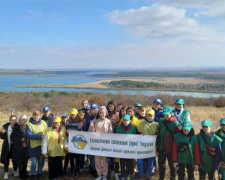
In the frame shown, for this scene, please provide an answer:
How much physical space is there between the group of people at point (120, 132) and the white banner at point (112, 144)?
0.12m

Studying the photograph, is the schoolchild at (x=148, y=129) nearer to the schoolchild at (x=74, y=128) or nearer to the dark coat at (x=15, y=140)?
the schoolchild at (x=74, y=128)

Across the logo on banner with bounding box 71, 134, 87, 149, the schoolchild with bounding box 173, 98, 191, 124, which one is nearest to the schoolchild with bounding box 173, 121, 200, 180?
the schoolchild with bounding box 173, 98, 191, 124

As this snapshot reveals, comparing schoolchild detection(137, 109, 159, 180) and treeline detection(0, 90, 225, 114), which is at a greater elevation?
schoolchild detection(137, 109, 159, 180)

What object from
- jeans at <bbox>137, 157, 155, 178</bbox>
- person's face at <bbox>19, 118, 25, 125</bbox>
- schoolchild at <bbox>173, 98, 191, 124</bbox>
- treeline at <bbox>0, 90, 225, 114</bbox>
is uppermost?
schoolchild at <bbox>173, 98, 191, 124</bbox>

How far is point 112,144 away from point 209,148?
2.23 meters

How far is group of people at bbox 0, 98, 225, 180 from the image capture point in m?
4.61

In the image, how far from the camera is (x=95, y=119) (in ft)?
18.0

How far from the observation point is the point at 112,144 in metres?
5.46

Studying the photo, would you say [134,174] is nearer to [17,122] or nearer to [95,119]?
[95,119]

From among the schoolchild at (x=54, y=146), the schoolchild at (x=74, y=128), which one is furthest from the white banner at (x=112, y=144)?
the schoolchild at (x=54, y=146)

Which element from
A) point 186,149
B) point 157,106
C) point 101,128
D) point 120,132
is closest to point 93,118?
point 101,128

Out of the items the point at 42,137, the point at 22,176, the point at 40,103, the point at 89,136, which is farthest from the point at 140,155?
the point at 40,103

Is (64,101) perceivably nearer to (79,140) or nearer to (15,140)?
(15,140)

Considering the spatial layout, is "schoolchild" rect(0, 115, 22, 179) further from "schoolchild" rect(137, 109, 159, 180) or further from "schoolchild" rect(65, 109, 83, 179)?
"schoolchild" rect(137, 109, 159, 180)
